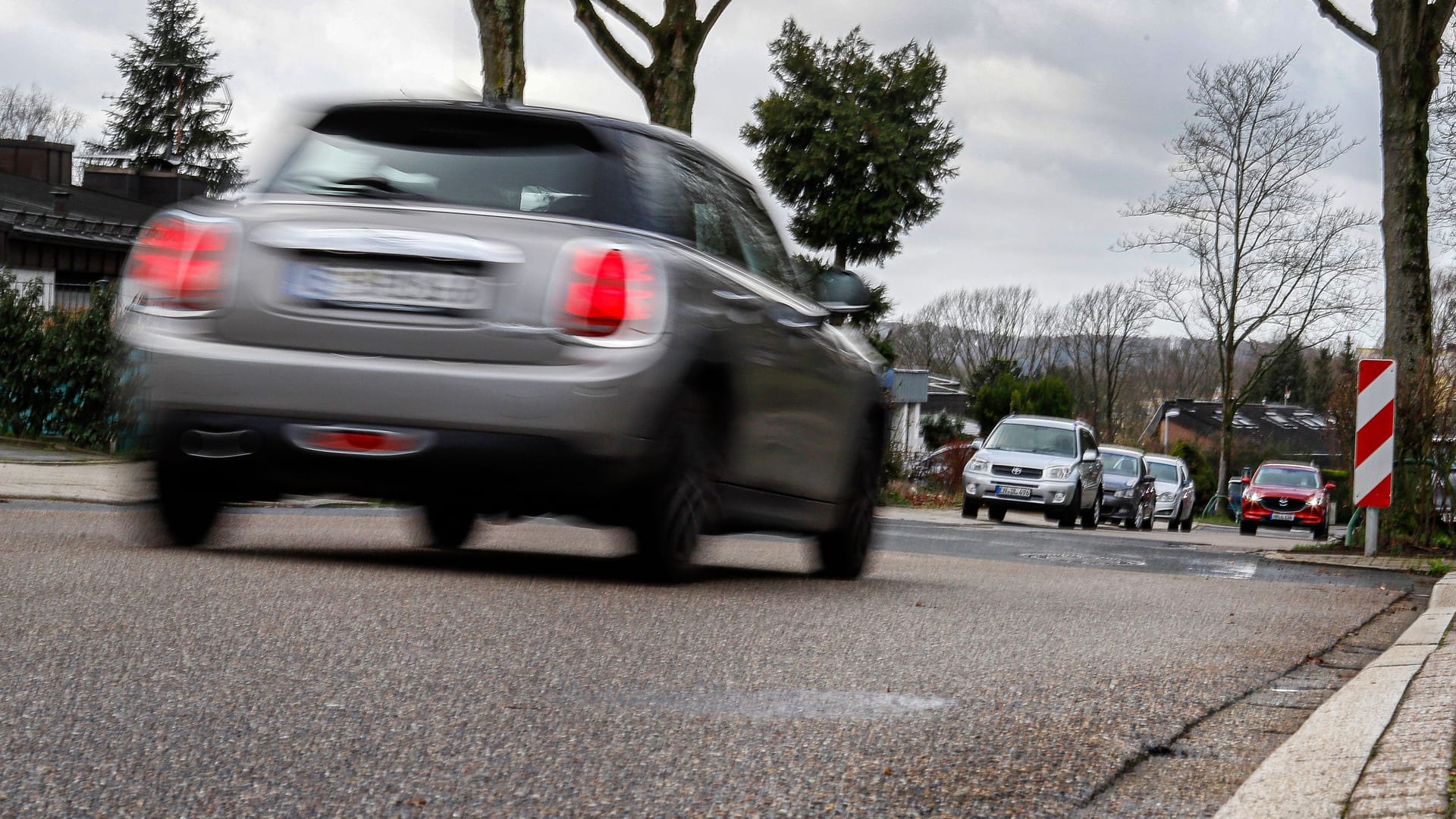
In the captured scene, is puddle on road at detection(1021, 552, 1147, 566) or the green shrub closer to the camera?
puddle on road at detection(1021, 552, 1147, 566)

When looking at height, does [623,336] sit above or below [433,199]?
below

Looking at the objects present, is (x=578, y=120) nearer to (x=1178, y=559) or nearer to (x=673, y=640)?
(x=673, y=640)

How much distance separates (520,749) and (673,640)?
1.66 m

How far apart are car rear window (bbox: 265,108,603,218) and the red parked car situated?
3478cm

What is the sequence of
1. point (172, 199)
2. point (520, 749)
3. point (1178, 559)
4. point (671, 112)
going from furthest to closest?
point (172, 199) < point (671, 112) < point (1178, 559) < point (520, 749)

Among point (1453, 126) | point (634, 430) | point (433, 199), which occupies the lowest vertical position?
point (634, 430)

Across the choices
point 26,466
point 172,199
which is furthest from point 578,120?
point 172,199

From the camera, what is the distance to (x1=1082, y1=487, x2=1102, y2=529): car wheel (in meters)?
27.7

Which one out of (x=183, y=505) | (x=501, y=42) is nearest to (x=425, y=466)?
(x=183, y=505)

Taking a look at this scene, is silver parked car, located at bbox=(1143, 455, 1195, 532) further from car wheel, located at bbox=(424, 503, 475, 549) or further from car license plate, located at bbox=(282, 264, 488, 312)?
car license plate, located at bbox=(282, 264, 488, 312)

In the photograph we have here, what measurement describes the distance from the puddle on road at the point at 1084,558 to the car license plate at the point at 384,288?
8294 mm

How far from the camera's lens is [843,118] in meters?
45.9

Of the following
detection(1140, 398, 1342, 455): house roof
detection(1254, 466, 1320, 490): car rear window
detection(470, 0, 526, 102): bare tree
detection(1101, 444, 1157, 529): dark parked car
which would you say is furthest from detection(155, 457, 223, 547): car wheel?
detection(1140, 398, 1342, 455): house roof

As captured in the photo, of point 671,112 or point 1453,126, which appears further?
point 1453,126
